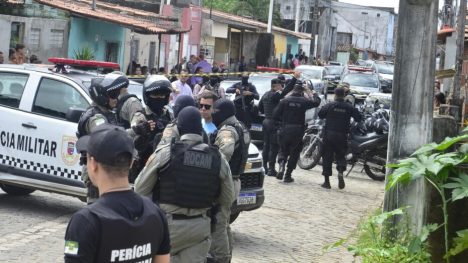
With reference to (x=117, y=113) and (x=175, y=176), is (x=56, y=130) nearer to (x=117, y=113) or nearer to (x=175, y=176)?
(x=117, y=113)

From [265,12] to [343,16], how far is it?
3827 centimetres

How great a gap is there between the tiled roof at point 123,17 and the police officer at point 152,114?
1808 centimetres

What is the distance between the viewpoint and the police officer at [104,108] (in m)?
7.72

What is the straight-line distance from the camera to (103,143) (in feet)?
12.6

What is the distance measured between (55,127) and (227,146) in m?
3.57

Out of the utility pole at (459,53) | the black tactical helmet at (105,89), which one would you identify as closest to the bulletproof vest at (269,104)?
the utility pole at (459,53)

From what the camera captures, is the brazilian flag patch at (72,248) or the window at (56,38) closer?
the brazilian flag patch at (72,248)

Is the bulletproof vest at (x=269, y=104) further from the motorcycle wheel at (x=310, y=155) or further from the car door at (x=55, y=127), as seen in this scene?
the car door at (x=55, y=127)

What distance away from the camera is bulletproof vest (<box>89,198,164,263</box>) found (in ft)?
12.2

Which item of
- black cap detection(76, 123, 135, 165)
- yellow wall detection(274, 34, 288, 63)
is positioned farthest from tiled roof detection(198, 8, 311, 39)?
black cap detection(76, 123, 135, 165)

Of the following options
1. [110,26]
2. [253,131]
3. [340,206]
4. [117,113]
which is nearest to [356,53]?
[110,26]

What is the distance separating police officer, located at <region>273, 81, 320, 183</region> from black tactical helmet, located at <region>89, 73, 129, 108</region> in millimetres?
7797

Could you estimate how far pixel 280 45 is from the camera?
56719 mm

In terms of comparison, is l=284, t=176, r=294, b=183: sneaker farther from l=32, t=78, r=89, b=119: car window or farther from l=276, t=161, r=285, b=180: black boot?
l=32, t=78, r=89, b=119: car window
